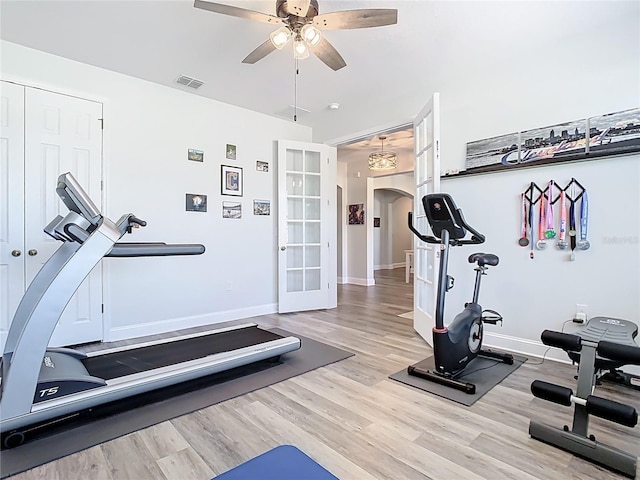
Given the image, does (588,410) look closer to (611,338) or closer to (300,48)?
(611,338)

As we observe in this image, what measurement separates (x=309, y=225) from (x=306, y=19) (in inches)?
122

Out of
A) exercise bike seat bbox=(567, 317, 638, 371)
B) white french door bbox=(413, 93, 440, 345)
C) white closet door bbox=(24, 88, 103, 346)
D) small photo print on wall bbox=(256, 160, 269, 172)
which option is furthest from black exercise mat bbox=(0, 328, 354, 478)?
small photo print on wall bbox=(256, 160, 269, 172)

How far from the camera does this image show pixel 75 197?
6.21ft

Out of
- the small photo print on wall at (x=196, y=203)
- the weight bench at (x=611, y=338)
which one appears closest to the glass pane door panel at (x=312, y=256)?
the small photo print on wall at (x=196, y=203)

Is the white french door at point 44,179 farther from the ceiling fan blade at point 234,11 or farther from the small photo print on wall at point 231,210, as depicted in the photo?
the ceiling fan blade at point 234,11

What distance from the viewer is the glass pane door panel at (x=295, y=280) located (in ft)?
16.3

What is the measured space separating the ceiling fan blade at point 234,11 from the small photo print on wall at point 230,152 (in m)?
2.27

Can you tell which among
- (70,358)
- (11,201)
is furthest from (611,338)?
(11,201)

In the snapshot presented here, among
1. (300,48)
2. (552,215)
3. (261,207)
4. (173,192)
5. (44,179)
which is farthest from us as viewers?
(261,207)

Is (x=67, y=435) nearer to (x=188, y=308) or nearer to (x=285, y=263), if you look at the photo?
(x=188, y=308)

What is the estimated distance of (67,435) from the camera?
1854 millimetres

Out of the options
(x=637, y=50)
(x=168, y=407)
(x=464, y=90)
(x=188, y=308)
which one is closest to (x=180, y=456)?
(x=168, y=407)

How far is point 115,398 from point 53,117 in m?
2.80

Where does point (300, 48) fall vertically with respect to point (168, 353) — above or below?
above
